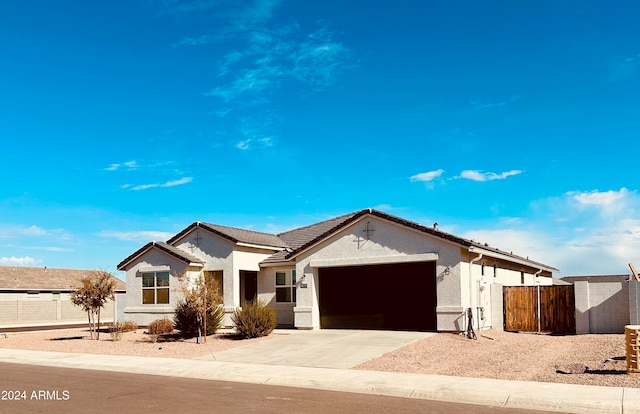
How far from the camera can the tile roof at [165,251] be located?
28.7 meters

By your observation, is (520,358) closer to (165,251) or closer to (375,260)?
(375,260)

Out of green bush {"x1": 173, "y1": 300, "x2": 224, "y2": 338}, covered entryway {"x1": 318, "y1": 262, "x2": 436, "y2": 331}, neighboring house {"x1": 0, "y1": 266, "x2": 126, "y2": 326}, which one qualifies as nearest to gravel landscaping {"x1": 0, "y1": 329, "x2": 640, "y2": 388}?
green bush {"x1": 173, "y1": 300, "x2": 224, "y2": 338}

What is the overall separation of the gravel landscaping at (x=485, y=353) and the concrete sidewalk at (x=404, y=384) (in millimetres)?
1045

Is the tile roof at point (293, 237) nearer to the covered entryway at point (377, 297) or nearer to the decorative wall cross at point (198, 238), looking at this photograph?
the decorative wall cross at point (198, 238)

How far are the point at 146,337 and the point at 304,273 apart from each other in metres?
7.07

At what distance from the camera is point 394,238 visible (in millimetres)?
23859

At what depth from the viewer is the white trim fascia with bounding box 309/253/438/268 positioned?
899 inches

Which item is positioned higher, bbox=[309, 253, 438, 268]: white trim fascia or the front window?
bbox=[309, 253, 438, 268]: white trim fascia

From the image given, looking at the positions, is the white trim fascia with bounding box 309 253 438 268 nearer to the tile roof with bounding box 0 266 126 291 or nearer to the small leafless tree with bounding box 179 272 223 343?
the small leafless tree with bounding box 179 272 223 343

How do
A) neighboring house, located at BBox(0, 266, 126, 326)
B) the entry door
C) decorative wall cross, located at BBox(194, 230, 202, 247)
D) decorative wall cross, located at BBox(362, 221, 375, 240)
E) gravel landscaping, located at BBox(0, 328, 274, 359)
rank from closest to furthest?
gravel landscaping, located at BBox(0, 328, 274, 359)
decorative wall cross, located at BBox(362, 221, 375, 240)
decorative wall cross, located at BBox(194, 230, 202, 247)
the entry door
neighboring house, located at BBox(0, 266, 126, 326)

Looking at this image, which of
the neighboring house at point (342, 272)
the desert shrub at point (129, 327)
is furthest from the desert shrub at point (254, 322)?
the desert shrub at point (129, 327)

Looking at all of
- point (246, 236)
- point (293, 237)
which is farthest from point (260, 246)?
point (293, 237)

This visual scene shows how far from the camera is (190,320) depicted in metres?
23.6

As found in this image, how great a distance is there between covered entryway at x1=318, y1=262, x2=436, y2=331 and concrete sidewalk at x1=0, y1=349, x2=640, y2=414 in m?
9.45
